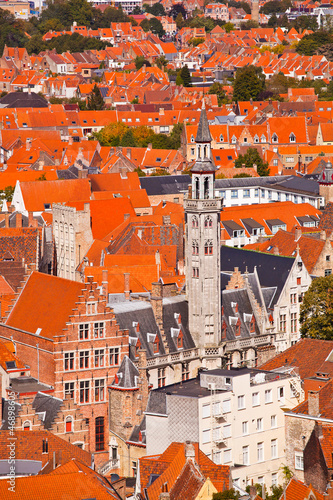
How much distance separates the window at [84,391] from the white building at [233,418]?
21.9 feet

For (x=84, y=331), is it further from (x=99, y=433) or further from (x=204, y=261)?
(x=204, y=261)

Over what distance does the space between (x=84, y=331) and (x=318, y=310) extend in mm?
19127

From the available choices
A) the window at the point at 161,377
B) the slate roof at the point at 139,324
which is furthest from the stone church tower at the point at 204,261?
the window at the point at 161,377

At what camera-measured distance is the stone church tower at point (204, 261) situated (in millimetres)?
82125

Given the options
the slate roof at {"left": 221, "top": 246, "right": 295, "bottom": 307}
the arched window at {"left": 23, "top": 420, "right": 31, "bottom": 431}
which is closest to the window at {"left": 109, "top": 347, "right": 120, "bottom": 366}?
the arched window at {"left": 23, "top": 420, "right": 31, "bottom": 431}

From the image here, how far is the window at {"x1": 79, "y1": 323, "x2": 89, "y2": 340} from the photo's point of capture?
76.1m

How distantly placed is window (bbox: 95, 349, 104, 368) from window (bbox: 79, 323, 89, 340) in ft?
3.67

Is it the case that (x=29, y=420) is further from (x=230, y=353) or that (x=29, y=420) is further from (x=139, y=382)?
(x=230, y=353)

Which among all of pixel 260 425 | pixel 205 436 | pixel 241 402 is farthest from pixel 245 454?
pixel 205 436

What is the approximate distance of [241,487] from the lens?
2628 inches

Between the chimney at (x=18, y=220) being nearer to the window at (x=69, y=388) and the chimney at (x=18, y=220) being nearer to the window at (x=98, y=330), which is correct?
the window at (x=98, y=330)

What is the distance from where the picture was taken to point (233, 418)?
68.8 metres

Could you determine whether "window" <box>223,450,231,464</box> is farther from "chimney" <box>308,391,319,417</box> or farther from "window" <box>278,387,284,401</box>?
"chimney" <box>308,391,319,417</box>

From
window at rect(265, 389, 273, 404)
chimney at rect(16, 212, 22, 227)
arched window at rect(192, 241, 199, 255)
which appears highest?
arched window at rect(192, 241, 199, 255)
